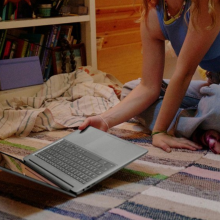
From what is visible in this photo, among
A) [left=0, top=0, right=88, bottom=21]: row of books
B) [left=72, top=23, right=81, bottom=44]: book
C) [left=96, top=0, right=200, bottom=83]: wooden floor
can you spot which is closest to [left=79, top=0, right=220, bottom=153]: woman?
[left=0, top=0, right=88, bottom=21]: row of books

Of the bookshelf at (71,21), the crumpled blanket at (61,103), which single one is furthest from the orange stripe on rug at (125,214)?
the bookshelf at (71,21)

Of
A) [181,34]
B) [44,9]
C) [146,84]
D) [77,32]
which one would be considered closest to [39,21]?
[44,9]

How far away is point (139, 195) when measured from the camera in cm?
96

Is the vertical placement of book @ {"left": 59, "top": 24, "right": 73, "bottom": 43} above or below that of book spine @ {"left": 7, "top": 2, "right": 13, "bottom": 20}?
below

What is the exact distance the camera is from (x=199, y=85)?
4.85 ft

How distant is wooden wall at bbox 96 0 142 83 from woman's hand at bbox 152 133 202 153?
1328mm

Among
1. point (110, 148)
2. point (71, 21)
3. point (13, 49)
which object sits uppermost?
point (71, 21)

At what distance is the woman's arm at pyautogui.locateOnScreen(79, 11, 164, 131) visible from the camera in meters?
1.37

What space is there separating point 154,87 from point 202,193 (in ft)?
1.81

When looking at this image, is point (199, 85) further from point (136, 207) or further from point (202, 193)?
point (136, 207)

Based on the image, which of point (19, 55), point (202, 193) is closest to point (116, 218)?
point (202, 193)

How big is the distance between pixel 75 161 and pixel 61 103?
808 millimetres

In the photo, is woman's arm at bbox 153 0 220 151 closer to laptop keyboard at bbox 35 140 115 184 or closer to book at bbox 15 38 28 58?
laptop keyboard at bbox 35 140 115 184

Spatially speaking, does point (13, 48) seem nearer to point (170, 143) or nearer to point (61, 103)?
point (61, 103)
